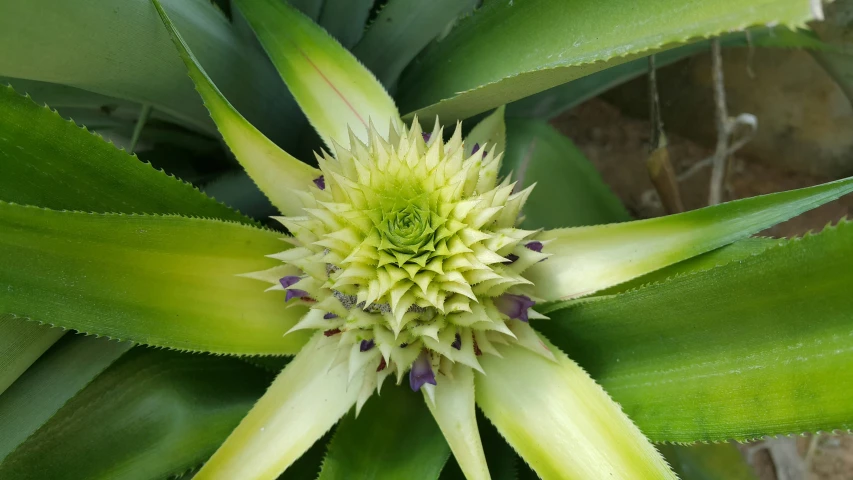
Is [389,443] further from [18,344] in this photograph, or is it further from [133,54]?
[133,54]

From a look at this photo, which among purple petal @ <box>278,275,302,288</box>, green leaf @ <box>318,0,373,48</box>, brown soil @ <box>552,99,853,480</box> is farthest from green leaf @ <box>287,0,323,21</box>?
brown soil @ <box>552,99,853,480</box>

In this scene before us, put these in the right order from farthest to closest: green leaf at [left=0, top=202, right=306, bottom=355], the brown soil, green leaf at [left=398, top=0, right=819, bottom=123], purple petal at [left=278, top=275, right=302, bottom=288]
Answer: the brown soil
purple petal at [left=278, top=275, right=302, bottom=288]
green leaf at [left=0, top=202, right=306, bottom=355]
green leaf at [left=398, top=0, right=819, bottom=123]

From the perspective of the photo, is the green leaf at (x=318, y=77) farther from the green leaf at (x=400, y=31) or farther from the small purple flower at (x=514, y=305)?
the small purple flower at (x=514, y=305)

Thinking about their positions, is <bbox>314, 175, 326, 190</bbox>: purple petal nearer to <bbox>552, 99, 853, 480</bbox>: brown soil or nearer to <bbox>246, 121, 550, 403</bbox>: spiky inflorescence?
<bbox>246, 121, 550, 403</bbox>: spiky inflorescence

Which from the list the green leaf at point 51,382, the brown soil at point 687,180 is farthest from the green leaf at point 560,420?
A: the brown soil at point 687,180

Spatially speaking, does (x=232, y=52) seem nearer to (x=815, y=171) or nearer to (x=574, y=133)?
(x=574, y=133)

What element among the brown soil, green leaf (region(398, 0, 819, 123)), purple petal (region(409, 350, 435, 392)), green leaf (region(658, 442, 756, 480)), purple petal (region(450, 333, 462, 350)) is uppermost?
the brown soil

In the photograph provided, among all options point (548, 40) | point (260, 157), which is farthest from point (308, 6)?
point (548, 40)
